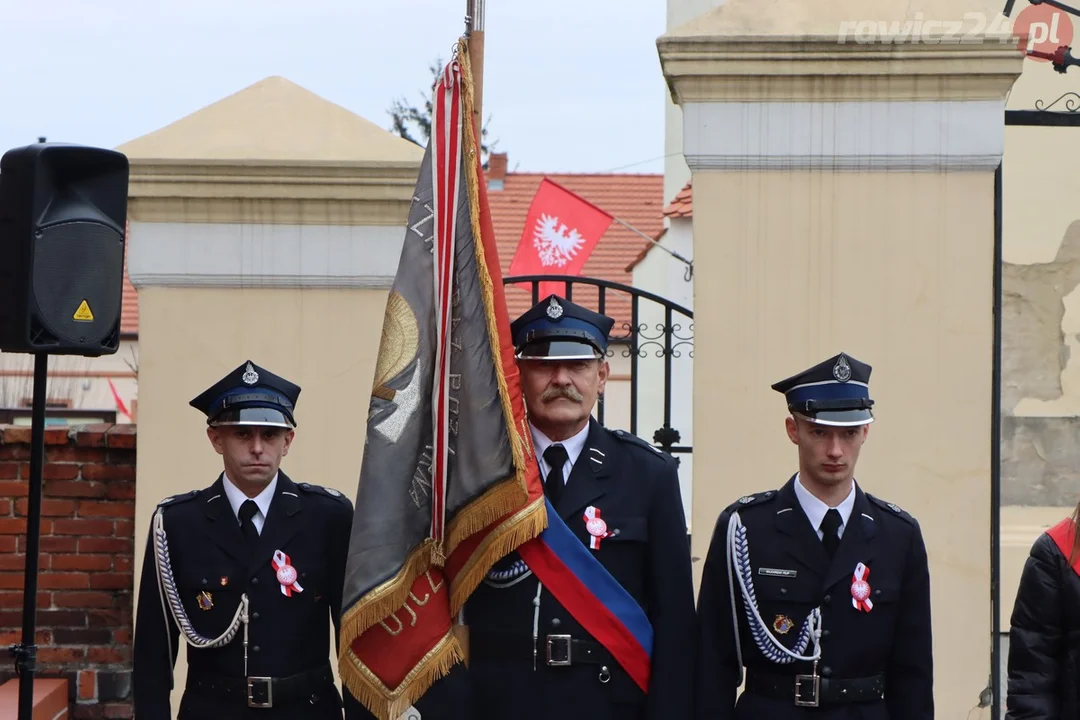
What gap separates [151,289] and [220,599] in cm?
203

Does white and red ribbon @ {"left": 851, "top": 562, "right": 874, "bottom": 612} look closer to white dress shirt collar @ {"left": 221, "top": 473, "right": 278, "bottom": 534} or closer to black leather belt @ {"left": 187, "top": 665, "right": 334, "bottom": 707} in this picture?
black leather belt @ {"left": 187, "top": 665, "right": 334, "bottom": 707}

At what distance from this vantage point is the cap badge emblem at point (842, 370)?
4.14 meters

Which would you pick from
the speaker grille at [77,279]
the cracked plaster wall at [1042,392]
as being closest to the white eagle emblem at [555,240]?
the cracked plaster wall at [1042,392]

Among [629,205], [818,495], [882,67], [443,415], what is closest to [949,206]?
[882,67]

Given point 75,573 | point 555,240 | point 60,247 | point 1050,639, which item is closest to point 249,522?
point 60,247

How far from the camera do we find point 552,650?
399 centimetres

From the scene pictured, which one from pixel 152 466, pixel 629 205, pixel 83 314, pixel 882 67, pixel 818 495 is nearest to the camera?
pixel 818 495

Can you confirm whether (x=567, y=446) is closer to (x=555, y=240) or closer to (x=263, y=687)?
(x=263, y=687)

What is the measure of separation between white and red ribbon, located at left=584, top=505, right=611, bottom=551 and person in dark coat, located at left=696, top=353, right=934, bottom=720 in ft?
1.02

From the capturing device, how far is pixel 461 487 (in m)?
4.17

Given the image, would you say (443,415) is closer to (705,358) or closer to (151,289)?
(705,358)

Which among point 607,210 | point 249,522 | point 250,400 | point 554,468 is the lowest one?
point 249,522

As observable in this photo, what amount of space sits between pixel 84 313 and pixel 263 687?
148 cm

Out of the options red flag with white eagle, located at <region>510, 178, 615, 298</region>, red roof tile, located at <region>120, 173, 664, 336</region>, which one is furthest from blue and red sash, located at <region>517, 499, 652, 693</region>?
red roof tile, located at <region>120, 173, 664, 336</region>
